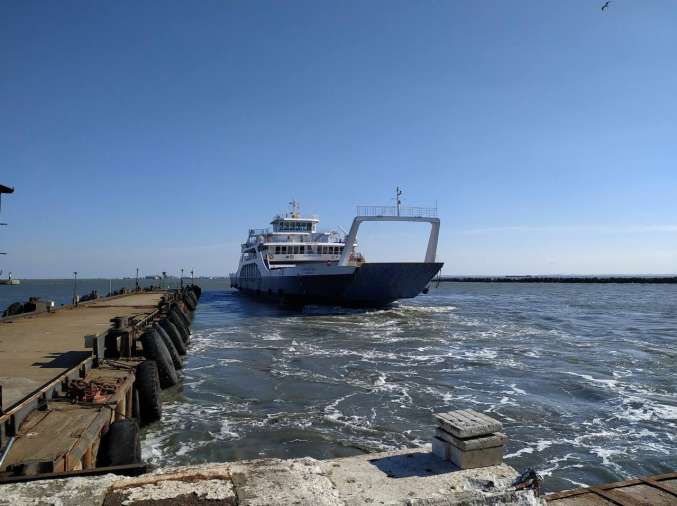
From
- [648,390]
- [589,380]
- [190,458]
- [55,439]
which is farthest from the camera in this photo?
[589,380]

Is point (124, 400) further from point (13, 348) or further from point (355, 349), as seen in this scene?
point (355, 349)

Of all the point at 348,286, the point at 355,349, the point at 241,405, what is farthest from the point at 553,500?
the point at 348,286

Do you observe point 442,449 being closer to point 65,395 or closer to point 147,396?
point 65,395

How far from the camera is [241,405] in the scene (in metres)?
10.6

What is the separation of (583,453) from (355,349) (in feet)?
34.6

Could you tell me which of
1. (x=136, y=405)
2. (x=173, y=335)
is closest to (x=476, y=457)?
(x=136, y=405)

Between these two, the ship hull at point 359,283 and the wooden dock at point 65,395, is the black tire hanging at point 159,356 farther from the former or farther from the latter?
the ship hull at point 359,283

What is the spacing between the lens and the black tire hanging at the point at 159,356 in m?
11.0

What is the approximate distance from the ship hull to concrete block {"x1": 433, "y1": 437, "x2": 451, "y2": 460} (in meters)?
24.0

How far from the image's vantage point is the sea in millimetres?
7965

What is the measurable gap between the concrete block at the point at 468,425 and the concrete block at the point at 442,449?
0.13 metres

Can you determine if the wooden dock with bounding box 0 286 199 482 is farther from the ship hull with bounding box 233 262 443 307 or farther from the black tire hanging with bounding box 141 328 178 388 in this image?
the ship hull with bounding box 233 262 443 307

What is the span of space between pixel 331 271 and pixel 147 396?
2158cm

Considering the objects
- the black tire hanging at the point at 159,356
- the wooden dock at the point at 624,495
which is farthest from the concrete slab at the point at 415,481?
the black tire hanging at the point at 159,356
